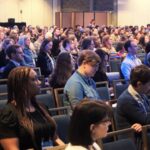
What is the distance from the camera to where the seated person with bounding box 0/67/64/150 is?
300 cm

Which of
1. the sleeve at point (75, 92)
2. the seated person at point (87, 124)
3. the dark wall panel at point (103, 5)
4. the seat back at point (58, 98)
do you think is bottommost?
the seat back at point (58, 98)

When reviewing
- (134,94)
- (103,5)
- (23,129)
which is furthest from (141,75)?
(103,5)

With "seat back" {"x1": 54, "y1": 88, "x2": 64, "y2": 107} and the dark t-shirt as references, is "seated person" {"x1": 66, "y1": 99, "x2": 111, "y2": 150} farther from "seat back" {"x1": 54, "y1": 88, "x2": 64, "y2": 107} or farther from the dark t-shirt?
"seat back" {"x1": 54, "y1": 88, "x2": 64, "y2": 107}

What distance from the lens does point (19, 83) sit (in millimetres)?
3115

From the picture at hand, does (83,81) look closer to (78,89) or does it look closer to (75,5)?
(78,89)

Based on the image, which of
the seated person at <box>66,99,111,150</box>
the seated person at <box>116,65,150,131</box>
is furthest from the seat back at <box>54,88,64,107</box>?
the seated person at <box>66,99,111,150</box>

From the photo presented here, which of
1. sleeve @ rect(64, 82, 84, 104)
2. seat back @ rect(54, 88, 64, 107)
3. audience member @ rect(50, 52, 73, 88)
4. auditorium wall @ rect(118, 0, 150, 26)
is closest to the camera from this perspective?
sleeve @ rect(64, 82, 84, 104)

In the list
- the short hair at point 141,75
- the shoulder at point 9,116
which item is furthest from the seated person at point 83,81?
the shoulder at point 9,116

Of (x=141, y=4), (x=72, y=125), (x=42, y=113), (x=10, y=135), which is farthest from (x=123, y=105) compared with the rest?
(x=141, y=4)

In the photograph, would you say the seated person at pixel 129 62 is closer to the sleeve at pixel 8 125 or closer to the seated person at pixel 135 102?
the seated person at pixel 135 102

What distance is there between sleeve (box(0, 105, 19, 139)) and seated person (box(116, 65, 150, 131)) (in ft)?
4.57

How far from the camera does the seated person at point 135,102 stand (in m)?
4.07

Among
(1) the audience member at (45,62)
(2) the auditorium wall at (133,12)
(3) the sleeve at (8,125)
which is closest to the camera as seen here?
(3) the sleeve at (8,125)

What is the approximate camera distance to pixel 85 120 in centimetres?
224
